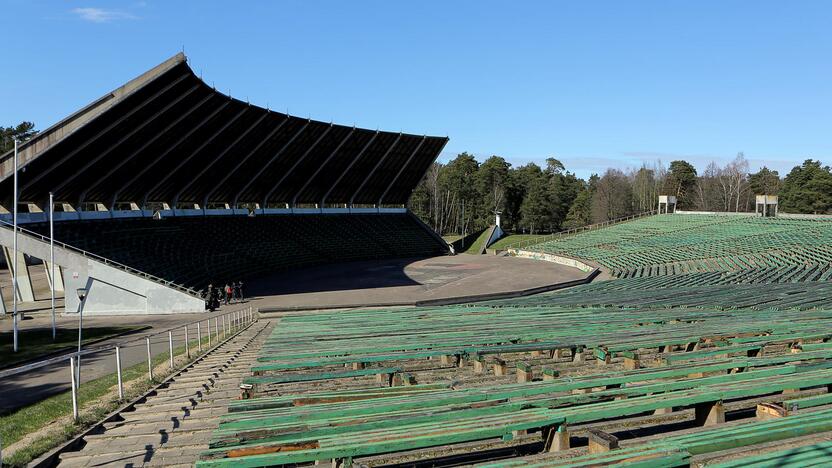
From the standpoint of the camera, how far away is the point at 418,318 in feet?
54.2

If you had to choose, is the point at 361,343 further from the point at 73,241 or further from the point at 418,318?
the point at 73,241

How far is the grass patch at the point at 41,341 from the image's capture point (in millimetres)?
17531

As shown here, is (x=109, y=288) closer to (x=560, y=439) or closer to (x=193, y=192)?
(x=193, y=192)

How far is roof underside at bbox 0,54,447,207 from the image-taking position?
99.3ft

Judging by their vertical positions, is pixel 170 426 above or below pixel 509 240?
below

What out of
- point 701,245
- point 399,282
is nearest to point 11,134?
point 399,282

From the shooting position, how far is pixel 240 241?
46125 mm

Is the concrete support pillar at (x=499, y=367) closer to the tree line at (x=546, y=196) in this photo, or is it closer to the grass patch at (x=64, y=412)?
the grass patch at (x=64, y=412)

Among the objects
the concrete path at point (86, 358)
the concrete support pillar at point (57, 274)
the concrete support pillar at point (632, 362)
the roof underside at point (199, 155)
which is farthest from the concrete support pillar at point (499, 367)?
the concrete support pillar at point (57, 274)

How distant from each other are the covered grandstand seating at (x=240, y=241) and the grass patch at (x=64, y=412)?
22.1m

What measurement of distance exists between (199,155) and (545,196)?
64161mm

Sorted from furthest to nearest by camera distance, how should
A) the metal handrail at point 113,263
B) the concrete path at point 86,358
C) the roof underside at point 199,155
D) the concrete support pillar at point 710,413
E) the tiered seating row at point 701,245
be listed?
the tiered seating row at point 701,245
the roof underside at point 199,155
the metal handrail at point 113,263
the concrete path at point 86,358
the concrete support pillar at point 710,413

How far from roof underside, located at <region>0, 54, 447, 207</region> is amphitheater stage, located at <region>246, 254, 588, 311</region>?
416 inches

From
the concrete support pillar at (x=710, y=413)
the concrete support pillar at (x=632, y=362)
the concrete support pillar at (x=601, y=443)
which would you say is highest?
the concrete support pillar at (x=601, y=443)
